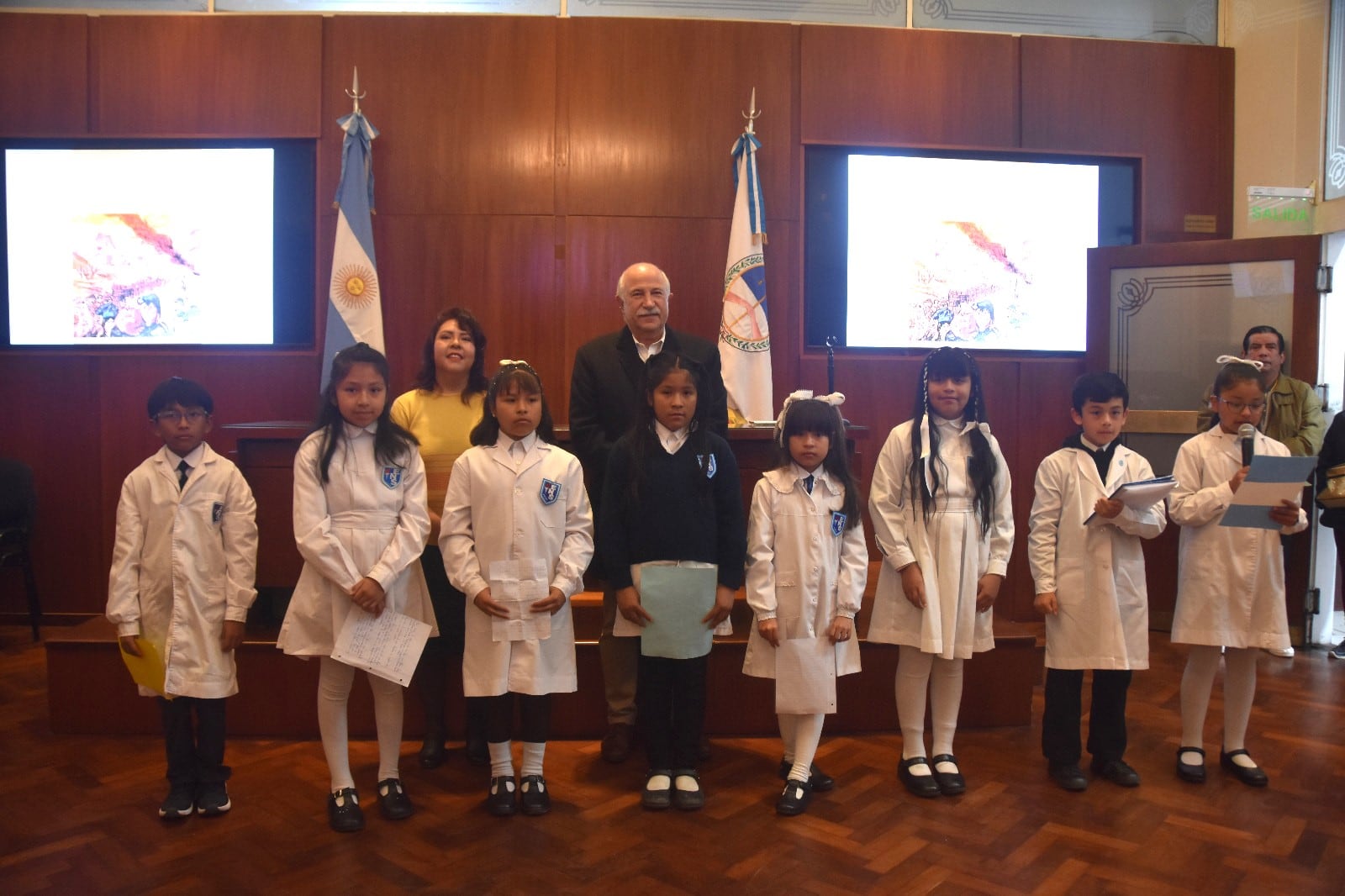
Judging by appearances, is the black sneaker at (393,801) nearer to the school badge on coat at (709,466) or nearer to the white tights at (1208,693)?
the school badge on coat at (709,466)

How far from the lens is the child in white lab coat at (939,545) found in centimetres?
264

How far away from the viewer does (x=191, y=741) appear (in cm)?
254

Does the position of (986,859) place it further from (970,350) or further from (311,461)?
(970,350)

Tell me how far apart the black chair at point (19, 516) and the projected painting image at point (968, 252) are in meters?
4.31

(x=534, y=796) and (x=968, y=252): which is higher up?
(x=968, y=252)

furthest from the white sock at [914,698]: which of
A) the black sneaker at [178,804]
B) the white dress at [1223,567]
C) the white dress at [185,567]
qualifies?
the black sneaker at [178,804]

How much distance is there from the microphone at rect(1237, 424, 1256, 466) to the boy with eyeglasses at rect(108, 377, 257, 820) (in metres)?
2.89

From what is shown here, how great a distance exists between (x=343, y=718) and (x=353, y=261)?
2904 mm

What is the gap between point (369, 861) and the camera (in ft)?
7.25

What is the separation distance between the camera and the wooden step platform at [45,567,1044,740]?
3100 millimetres

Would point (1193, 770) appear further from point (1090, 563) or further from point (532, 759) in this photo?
point (532, 759)

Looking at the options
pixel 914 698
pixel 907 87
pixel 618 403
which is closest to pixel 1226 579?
pixel 914 698

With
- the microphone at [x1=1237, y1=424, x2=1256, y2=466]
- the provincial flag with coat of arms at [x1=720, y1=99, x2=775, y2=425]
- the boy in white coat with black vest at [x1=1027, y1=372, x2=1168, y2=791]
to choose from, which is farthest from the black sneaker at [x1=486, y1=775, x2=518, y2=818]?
the provincial flag with coat of arms at [x1=720, y1=99, x2=775, y2=425]

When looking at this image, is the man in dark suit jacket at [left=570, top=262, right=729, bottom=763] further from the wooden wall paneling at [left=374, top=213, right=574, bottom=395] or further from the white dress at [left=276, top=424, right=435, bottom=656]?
the wooden wall paneling at [left=374, top=213, right=574, bottom=395]
